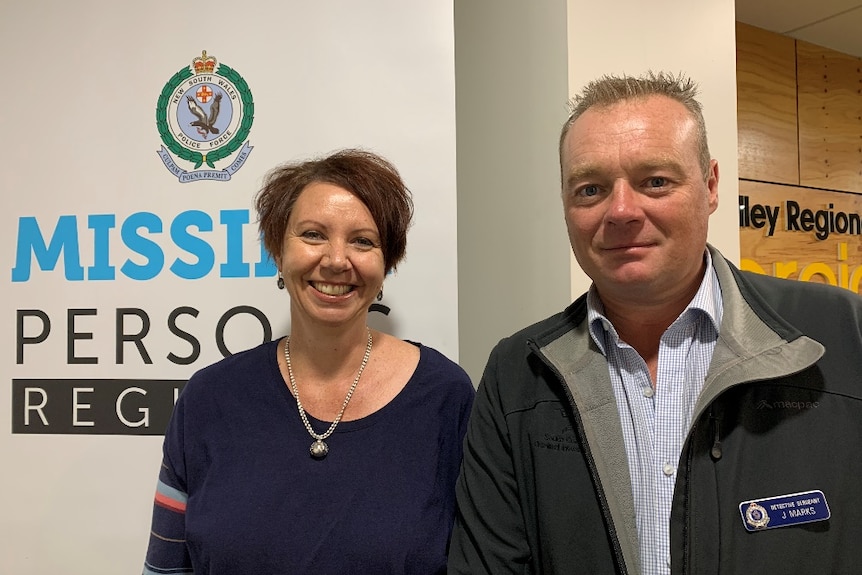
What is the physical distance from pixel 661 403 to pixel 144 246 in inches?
55.7

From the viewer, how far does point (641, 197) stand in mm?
1093

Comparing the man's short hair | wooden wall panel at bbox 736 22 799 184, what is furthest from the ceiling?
the man's short hair

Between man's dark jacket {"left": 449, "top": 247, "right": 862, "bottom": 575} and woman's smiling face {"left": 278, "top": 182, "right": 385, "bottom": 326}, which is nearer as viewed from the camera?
man's dark jacket {"left": 449, "top": 247, "right": 862, "bottom": 575}

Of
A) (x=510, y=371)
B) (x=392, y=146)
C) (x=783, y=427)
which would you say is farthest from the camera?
(x=392, y=146)

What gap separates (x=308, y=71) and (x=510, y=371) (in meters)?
1.01

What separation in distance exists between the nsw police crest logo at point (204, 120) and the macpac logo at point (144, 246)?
13 centimetres

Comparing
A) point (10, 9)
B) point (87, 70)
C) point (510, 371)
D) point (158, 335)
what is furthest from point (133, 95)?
point (510, 371)

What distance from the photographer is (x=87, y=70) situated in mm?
1890

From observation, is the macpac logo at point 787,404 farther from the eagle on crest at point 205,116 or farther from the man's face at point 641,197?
the eagle on crest at point 205,116

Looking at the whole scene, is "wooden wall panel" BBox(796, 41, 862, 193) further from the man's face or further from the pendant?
the pendant

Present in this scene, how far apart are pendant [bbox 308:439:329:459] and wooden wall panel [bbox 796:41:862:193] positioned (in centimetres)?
344

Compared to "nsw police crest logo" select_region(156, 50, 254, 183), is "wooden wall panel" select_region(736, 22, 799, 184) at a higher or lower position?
higher

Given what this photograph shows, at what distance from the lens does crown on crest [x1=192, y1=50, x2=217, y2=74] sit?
1826 mm

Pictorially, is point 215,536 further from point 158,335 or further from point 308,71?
point 308,71
